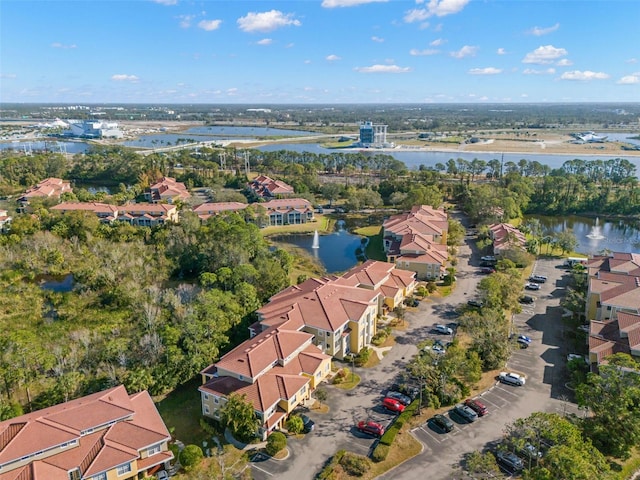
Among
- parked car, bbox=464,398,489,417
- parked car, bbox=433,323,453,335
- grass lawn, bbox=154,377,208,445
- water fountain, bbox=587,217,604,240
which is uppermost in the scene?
water fountain, bbox=587,217,604,240

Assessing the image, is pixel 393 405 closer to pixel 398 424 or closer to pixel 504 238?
pixel 398 424

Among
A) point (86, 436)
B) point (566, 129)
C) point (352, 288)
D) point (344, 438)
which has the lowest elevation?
point (344, 438)

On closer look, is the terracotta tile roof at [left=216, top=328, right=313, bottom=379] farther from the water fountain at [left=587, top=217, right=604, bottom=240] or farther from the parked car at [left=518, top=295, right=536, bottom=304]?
the water fountain at [left=587, top=217, right=604, bottom=240]

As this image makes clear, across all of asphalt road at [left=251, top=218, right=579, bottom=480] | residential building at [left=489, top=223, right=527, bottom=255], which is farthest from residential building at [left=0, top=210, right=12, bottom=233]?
residential building at [left=489, top=223, right=527, bottom=255]

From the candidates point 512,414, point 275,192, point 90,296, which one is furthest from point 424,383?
point 275,192

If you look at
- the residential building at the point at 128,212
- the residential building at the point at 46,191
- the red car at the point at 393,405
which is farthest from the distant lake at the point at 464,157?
the red car at the point at 393,405

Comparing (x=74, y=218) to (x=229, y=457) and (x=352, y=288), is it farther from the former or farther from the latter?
(x=229, y=457)

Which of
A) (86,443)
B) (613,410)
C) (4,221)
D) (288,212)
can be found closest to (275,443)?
(86,443)
